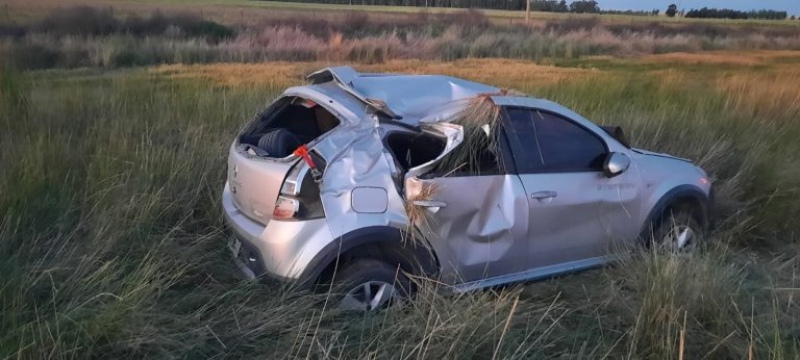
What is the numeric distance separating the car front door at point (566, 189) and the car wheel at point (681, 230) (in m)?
0.34

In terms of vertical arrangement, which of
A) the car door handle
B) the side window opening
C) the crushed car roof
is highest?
the crushed car roof

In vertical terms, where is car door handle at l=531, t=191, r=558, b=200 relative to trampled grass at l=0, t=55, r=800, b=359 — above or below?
above

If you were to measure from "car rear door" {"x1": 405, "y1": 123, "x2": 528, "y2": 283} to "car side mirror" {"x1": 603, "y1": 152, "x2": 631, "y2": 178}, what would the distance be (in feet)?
2.67

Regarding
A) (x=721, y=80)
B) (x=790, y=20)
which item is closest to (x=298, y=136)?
(x=721, y=80)

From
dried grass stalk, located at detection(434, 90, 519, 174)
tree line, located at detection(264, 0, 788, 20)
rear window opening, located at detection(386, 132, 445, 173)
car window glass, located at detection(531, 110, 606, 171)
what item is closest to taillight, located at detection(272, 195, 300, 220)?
rear window opening, located at detection(386, 132, 445, 173)

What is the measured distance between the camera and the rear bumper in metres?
4.38

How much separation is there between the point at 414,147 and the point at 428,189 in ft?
1.62

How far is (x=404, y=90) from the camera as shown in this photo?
5395 millimetres

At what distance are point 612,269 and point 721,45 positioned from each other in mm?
37490

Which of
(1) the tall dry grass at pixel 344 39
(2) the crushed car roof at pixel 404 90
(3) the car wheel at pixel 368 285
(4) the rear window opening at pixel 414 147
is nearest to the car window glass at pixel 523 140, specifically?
(2) the crushed car roof at pixel 404 90

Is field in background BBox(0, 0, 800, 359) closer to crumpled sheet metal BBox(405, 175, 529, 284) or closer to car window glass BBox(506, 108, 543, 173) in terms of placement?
crumpled sheet metal BBox(405, 175, 529, 284)

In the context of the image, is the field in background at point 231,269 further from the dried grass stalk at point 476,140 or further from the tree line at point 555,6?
the tree line at point 555,6

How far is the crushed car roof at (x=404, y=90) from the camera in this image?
198 inches

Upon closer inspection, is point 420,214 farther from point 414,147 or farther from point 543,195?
point 543,195
